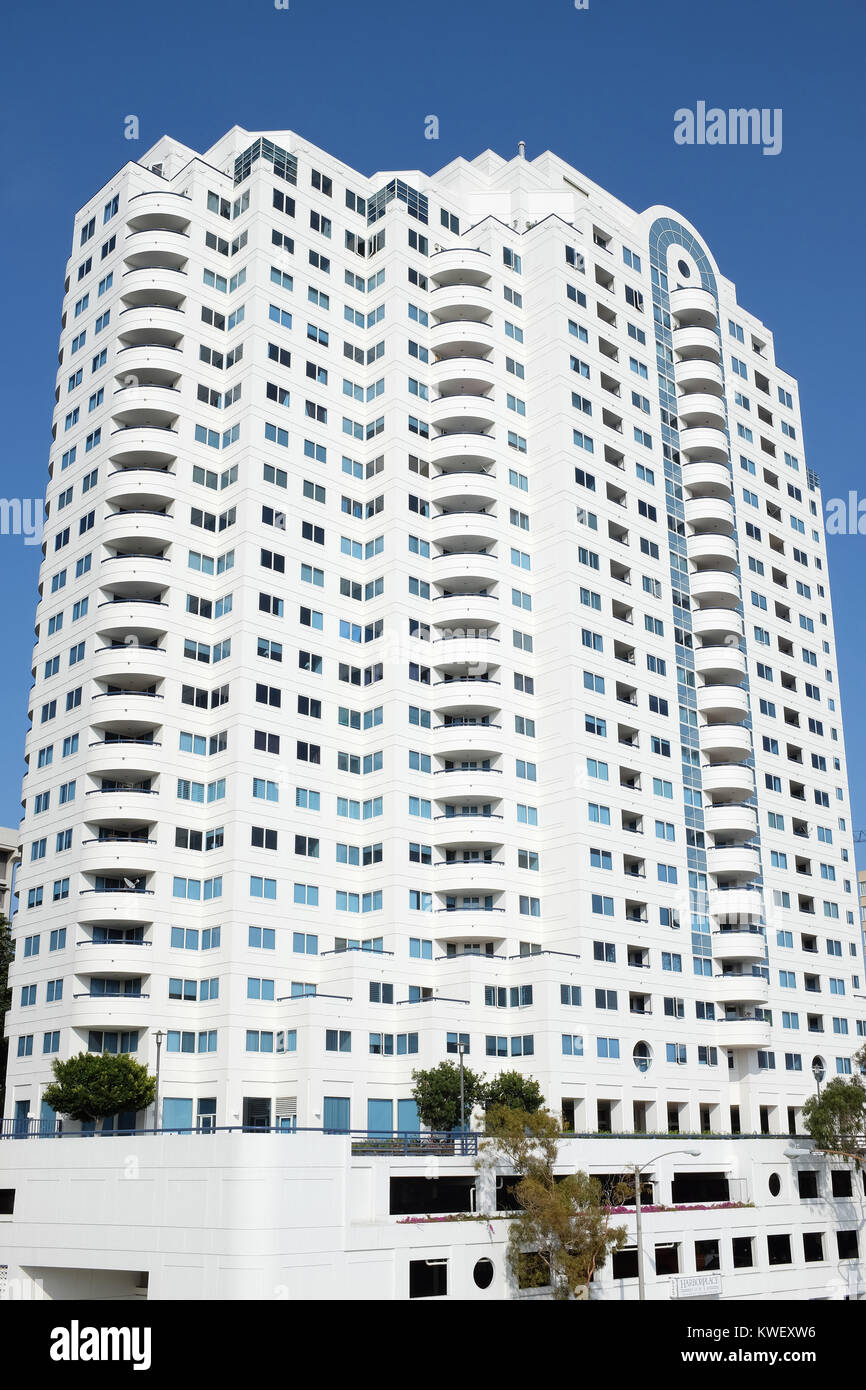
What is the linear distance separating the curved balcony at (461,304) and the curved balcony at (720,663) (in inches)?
1184

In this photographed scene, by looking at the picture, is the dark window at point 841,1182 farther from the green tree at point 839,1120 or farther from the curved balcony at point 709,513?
the curved balcony at point 709,513

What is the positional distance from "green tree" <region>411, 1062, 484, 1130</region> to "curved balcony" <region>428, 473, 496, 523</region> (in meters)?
37.7

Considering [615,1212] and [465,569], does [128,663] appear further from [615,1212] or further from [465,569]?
[615,1212]

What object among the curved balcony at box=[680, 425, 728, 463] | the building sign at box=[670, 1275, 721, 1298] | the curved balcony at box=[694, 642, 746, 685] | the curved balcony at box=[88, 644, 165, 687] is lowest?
the building sign at box=[670, 1275, 721, 1298]

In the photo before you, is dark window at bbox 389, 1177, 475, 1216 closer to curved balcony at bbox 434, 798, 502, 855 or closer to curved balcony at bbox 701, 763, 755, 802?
curved balcony at bbox 434, 798, 502, 855

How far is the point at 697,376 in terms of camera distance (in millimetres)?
106250

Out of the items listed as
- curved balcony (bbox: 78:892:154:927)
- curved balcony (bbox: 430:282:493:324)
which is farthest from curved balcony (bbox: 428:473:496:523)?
curved balcony (bbox: 78:892:154:927)

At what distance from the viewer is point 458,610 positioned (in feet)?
281

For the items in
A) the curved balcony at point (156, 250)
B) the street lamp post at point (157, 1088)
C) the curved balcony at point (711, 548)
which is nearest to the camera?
the street lamp post at point (157, 1088)

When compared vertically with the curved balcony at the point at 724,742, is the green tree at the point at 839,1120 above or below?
below

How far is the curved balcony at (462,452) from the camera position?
3521 inches

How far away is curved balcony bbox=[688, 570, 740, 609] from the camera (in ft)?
330

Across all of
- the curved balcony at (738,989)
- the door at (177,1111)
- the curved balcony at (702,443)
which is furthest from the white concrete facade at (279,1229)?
the curved balcony at (702,443)

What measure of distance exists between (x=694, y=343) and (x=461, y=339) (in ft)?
81.4
